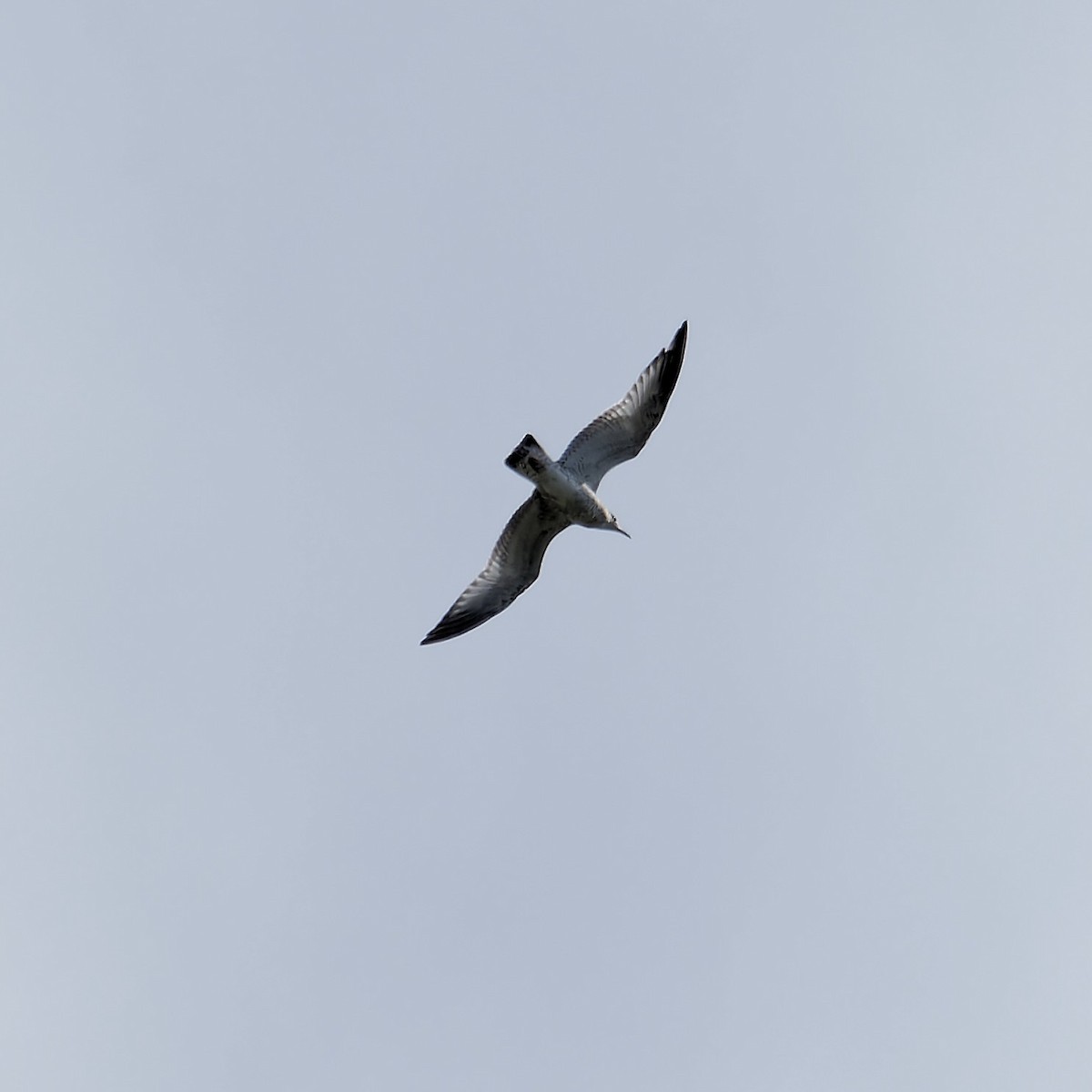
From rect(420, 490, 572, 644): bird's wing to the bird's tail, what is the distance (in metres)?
1.45

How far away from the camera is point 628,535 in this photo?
38.1 metres

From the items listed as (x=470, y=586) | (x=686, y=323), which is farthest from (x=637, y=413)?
(x=470, y=586)

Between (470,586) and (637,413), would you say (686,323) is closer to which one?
(637,413)

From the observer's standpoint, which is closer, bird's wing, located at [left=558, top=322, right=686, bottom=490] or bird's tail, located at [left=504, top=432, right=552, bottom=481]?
bird's tail, located at [left=504, top=432, right=552, bottom=481]

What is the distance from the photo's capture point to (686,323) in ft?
123

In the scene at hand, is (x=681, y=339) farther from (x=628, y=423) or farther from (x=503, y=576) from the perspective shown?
(x=503, y=576)

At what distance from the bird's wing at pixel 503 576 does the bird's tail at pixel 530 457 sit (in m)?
1.45

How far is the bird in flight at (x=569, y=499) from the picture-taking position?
36.9 meters

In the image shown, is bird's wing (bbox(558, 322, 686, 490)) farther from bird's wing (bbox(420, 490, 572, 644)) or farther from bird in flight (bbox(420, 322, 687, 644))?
bird's wing (bbox(420, 490, 572, 644))

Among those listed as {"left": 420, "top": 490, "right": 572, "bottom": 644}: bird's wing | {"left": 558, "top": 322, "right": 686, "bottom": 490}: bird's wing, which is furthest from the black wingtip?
{"left": 420, "top": 490, "right": 572, "bottom": 644}: bird's wing

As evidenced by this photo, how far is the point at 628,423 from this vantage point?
1464 inches

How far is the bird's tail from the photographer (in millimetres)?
36344

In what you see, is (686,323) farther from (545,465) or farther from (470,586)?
(470,586)

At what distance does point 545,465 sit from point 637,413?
2044mm
